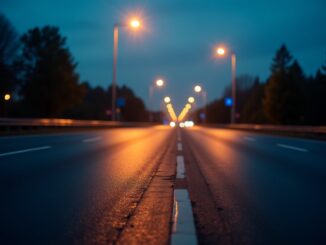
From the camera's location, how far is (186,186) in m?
7.65

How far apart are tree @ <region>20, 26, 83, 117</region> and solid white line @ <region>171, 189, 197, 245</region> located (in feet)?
206

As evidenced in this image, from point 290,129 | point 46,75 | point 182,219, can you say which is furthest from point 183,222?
point 46,75

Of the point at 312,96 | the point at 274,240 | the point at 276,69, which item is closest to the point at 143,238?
the point at 274,240

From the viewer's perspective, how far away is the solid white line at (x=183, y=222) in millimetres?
4355

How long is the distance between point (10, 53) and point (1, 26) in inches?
161

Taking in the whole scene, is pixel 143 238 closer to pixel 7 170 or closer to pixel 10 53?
pixel 7 170

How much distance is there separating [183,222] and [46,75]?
66.4 meters

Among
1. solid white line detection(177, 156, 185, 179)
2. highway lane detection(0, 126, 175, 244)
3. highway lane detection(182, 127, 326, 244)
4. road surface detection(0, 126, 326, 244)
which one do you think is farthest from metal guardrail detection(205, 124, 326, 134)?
highway lane detection(0, 126, 175, 244)

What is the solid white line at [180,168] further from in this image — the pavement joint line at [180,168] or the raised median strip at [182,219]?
the raised median strip at [182,219]

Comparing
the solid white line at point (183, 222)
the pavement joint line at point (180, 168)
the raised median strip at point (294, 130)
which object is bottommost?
the solid white line at point (183, 222)

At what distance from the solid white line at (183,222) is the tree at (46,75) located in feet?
206

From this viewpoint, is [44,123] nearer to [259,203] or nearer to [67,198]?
[67,198]

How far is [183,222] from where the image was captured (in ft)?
16.6

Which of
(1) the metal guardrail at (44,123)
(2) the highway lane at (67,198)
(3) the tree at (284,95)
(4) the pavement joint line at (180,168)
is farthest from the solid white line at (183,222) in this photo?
(3) the tree at (284,95)
